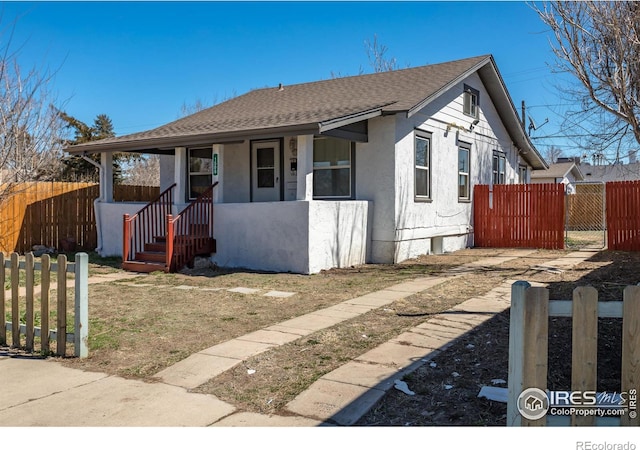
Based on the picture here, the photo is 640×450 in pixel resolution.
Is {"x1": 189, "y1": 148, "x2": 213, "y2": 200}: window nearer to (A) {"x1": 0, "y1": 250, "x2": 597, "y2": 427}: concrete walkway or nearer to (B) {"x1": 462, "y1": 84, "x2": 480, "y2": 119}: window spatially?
(B) {"x1": 462, "y1": 84, "x2": 480, "y2": 119}: window

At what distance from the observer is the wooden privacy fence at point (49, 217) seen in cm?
1566

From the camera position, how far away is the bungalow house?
1177 centimetres

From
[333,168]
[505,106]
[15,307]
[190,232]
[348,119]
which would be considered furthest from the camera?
[505,106]

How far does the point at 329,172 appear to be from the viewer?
45.0 ft

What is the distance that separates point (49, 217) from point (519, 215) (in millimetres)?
14608

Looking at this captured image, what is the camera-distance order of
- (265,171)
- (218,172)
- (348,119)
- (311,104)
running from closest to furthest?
(348,119) → (218,172) → (265,171) → (311,104)

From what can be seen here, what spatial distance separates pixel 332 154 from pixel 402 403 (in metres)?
10.0

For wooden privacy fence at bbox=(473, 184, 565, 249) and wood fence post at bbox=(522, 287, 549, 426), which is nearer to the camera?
wood fence post at bbox=(522, 287, 549, 426)

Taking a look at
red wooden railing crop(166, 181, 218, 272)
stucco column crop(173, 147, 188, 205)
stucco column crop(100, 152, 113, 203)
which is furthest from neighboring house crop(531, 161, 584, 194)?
stucco column crop(100, 152, 113, 203)

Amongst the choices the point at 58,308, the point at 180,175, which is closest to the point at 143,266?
the point at 180,175

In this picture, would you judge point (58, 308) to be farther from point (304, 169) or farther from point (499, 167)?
point (499, 167)

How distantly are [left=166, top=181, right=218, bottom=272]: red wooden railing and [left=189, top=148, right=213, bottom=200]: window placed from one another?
2.96 m

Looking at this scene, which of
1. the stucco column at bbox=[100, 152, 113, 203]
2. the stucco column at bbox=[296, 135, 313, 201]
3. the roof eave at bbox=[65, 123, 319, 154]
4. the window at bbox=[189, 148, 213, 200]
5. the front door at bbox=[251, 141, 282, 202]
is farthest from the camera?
the window at bbox=[189, 148, 213, 200]
